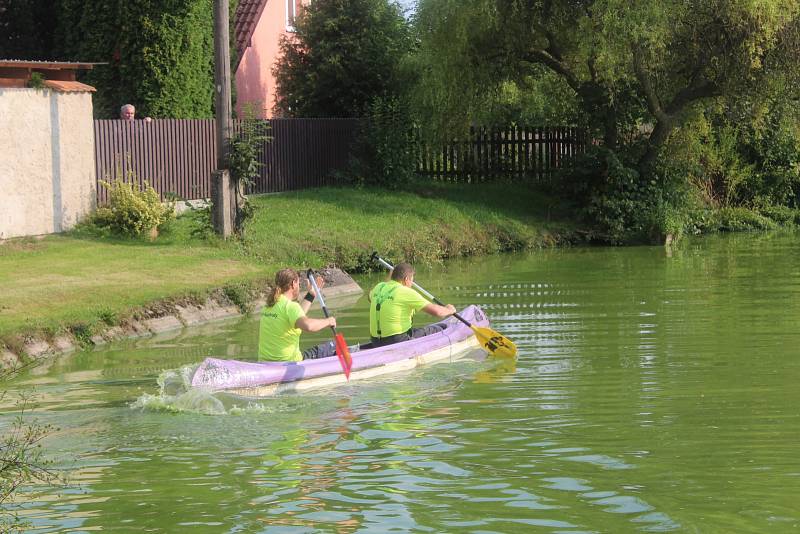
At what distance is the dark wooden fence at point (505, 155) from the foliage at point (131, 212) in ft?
42.8

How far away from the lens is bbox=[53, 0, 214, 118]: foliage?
2988cm

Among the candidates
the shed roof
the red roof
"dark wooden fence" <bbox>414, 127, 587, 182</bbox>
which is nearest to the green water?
the shed roof

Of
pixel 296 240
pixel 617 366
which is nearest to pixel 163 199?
pixel 296 240

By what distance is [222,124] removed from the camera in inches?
911

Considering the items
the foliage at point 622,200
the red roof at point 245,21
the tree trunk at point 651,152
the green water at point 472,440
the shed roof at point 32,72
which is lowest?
the green water at point 472,440

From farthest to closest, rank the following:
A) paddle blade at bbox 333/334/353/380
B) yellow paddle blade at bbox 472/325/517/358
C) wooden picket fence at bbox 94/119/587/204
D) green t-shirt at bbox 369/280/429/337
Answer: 1. wooden picket fence at bbox 94/119/587/204
2. yellow paddle blade at bbox 472/325/517/358
3. green t-shirt at bbox 369/280/429/337
4. paddle blade at bbox 333/334/353/380

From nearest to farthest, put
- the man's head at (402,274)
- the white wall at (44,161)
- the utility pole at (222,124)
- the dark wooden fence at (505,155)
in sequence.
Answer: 1. the man's head at (402,274)
2. the white wall at (44,161)
3. the utility pole at (222,124)
4. the dark wooden fence at (505,155)

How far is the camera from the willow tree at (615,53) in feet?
91.8

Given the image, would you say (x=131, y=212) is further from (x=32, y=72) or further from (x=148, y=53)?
(x=148, y=53)

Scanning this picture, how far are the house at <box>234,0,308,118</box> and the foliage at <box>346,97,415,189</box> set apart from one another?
6453 millimetres

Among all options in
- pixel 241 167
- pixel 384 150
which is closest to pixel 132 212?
pixel 241 167

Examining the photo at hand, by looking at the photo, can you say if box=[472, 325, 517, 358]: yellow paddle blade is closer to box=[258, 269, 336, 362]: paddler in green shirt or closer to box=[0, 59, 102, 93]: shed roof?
box=[258, 269, 336, 362]: paddler in green shirt

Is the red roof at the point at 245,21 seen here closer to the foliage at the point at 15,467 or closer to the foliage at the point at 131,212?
the foliage at the point at 131,212

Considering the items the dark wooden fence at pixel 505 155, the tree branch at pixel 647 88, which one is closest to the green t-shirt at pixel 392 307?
the tree branch at pixel 647 88
